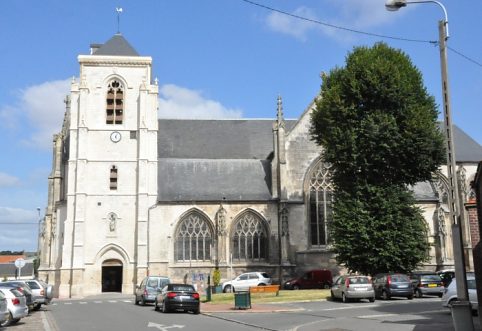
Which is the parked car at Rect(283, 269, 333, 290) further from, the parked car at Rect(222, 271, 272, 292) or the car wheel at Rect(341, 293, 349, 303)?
the car wheel at Rect(341, 293, 349, 303)

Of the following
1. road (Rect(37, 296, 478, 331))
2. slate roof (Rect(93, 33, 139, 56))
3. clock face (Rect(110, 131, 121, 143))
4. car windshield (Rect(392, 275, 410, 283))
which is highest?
slate roof (Rect(93, 33, 139, 56))

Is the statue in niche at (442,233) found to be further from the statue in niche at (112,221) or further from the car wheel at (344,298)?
the statue in niche at (112,221)

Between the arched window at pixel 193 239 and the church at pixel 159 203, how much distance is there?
0.08 meters

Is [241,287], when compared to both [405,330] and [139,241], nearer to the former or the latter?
[139,241]

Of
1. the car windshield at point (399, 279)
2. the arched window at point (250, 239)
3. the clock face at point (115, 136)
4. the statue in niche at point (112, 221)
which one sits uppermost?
the clock face at point (115, 136)

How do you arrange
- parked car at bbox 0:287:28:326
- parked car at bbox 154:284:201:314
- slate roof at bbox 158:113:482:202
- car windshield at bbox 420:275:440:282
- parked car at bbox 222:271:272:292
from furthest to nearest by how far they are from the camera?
1. slate roof at bbox 158:113:482:202
2. parked car at bbox 222:271:272:292
3. car windshield at bbox 420:275:440:282
4. parked car at bbox 154:284:201:314
5. parked car at bbox 0:287:28:326

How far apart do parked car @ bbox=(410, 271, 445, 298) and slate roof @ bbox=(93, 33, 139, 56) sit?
92.5 ft

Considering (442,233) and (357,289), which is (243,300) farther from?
(442,233)

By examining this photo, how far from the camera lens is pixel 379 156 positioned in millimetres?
31734

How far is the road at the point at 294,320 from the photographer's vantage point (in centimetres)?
1683

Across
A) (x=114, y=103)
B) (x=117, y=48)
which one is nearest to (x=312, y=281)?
(x=114, y=103)

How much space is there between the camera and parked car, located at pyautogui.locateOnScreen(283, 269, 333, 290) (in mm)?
38438

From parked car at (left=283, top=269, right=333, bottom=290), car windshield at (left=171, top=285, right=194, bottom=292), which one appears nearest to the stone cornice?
parked car at (left=283, top=269, right=333, bottom=290)

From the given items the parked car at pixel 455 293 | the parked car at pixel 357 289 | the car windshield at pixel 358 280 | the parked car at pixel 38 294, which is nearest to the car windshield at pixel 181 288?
the parked car at pixel 38 294
